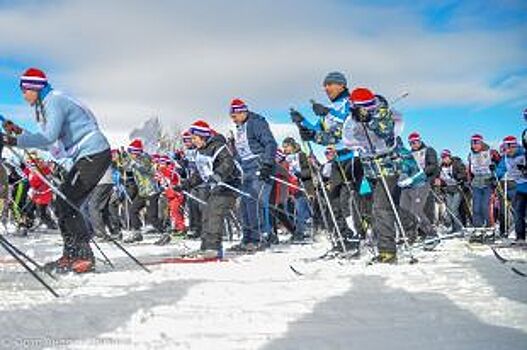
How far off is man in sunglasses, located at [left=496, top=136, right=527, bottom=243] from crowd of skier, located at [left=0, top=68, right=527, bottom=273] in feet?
0.06

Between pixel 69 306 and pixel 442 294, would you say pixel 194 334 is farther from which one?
pixel 442 294

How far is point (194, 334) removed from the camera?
10.3 feet

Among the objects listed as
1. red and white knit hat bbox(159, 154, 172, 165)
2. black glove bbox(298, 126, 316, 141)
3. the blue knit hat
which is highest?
the blue knit hat

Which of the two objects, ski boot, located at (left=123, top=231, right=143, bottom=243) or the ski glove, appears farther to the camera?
ski boot, located at (left=123, top=231, right=143, bottom=243)

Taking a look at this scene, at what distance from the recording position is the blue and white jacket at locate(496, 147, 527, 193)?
9695 millimetres

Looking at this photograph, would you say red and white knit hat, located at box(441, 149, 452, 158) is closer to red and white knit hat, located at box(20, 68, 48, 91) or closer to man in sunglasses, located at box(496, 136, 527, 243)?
man in sunglasses, located at box(496, 136, 527, 243)

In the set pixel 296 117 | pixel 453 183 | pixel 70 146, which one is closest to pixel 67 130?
pixel 70 146

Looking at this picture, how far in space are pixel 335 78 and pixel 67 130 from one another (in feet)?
10.1

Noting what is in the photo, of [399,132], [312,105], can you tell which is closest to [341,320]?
[399,132]

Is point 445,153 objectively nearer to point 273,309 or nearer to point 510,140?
point 510,140

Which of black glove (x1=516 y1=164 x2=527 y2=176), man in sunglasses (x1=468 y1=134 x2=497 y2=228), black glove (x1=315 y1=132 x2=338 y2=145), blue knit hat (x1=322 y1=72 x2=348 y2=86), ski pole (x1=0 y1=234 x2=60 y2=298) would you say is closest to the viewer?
ski pole (x1=0 y1=234 x2=60 y2=298)

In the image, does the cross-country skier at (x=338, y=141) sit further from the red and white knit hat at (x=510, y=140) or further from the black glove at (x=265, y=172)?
the red and white knit hat at (x=510, y=140)

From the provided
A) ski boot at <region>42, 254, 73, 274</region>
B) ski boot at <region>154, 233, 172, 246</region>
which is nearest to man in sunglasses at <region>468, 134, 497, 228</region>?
ski boot at <region>154, 233, 172, 246</region>

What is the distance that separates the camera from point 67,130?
604cm
